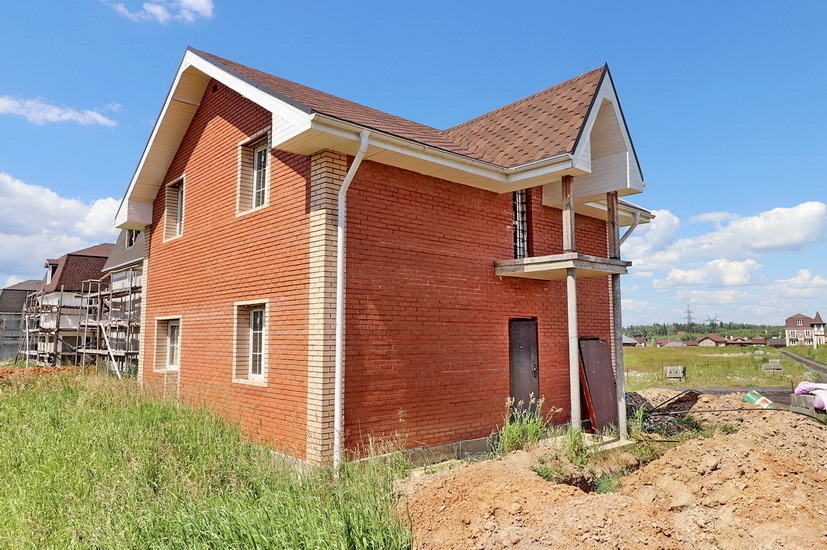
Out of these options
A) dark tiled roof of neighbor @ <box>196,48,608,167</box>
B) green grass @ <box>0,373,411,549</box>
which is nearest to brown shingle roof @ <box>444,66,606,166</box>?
dark tiled roof of neighbor @ <box>196,48,608,167</box>

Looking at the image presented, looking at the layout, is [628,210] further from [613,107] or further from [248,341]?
[248,341]

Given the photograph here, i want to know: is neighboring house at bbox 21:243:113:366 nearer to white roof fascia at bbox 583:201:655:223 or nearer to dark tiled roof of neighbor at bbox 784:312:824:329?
white roof fascia at bbox 583:201:655:223

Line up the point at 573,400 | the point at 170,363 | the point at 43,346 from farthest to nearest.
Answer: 1. the point at 43,346
2. the point at 170,363
3. the point at 573,400

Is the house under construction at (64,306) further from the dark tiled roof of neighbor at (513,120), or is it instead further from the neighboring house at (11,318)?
the dark tiled roof of neighbor at (513,120)

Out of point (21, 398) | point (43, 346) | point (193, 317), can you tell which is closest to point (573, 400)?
point (193, 317)

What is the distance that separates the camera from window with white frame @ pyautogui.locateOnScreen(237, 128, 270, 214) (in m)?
9.47

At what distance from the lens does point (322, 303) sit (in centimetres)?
715

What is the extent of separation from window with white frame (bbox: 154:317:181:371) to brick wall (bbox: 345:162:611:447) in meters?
6.28

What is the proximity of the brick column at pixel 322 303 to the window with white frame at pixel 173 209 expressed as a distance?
235 inches

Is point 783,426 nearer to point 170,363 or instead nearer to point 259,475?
point 259,475

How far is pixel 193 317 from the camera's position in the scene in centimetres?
1053

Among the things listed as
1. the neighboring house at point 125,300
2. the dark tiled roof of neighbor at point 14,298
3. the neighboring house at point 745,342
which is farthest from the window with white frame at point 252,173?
the neighboring house at point 745,342

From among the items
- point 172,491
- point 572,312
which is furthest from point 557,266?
point 172,491

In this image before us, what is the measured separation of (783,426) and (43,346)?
39604 millimetres
